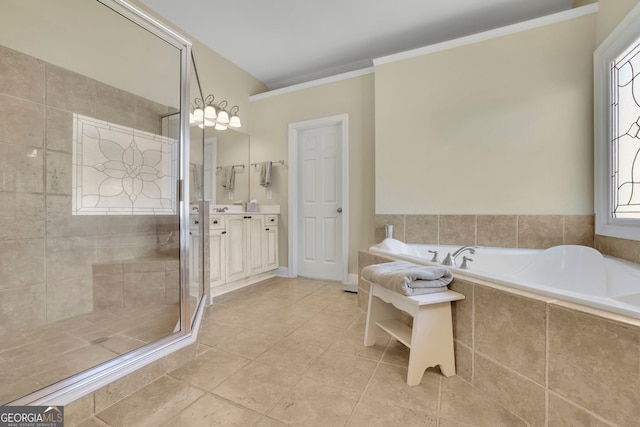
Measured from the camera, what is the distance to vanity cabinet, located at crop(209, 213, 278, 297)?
252 cm

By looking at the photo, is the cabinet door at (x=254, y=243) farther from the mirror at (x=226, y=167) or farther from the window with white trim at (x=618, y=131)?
the window with white trim at (x=618, y=131)

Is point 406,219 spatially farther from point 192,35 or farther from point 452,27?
point 192,35

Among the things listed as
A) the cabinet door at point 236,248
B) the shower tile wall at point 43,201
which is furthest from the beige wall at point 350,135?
the shower tile wall at point 43,201

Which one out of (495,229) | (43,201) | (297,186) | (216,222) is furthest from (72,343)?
(495,229)

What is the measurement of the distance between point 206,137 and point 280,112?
3.65 feet

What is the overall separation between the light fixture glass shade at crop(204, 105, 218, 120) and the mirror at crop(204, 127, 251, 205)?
13 cm

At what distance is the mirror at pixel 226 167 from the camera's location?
2.87 metres

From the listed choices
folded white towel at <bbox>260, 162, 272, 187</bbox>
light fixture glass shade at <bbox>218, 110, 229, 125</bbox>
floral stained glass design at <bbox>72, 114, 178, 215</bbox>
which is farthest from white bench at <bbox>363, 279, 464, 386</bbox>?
light fixture glass shade at <bbox>218, 110, 229, 125</bbox>

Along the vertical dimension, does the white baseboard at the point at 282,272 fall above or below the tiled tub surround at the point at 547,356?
below

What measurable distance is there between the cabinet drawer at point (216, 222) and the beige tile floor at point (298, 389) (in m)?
0.93

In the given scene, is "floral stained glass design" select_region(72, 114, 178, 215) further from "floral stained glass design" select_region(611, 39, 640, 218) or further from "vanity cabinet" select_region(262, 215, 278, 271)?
"floral stained glass design" select_region(611, 39, 640, 218)

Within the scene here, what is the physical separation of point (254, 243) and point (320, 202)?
3.13 feet

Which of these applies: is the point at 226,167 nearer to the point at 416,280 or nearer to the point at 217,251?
the point at 217,251

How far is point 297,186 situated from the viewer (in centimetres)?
335
